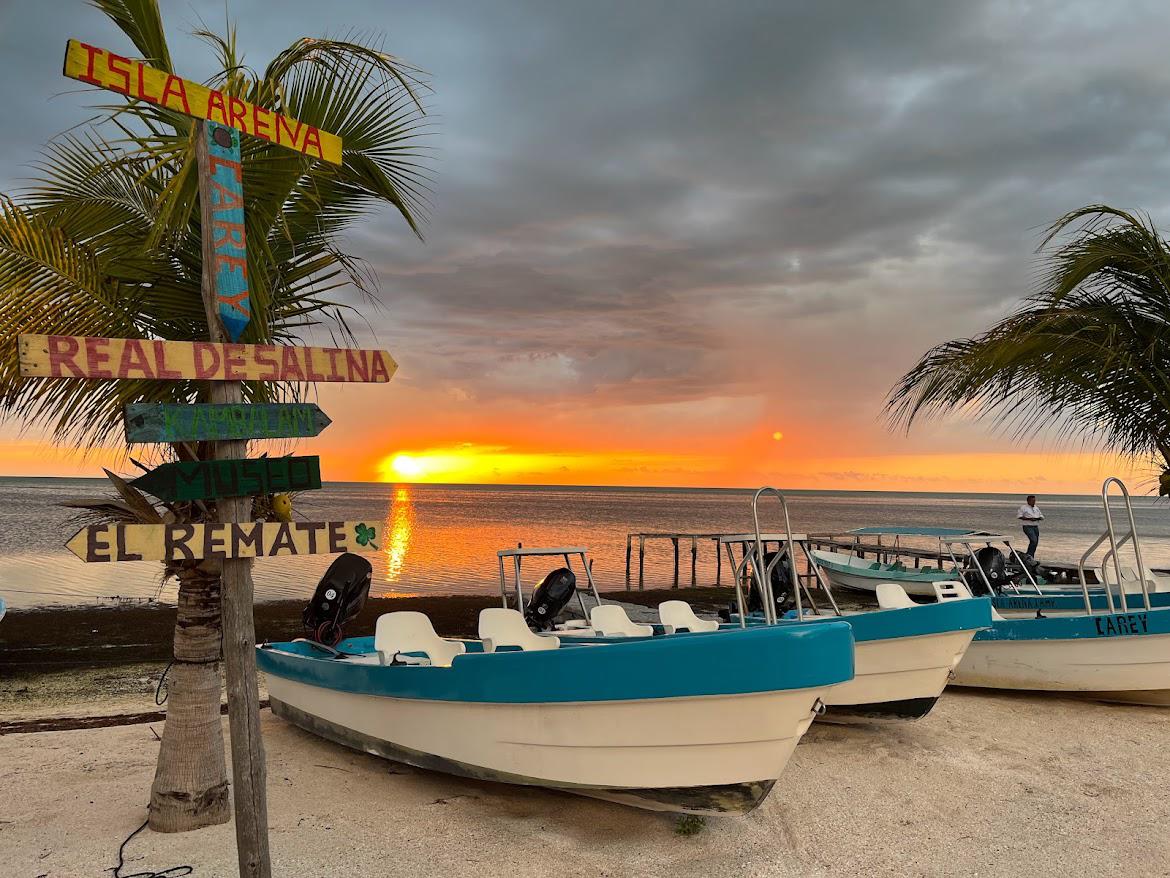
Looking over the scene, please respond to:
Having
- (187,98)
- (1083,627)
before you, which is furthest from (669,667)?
(1083,627)

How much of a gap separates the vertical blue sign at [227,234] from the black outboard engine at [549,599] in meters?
5.09

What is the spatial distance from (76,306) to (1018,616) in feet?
35.8

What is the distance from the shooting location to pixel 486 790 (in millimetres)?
6344

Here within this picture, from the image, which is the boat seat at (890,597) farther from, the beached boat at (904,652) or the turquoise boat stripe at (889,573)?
the turquoise boat stripe at (889,573)

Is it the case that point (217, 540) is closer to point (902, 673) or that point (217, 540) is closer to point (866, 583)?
point (902, 673)

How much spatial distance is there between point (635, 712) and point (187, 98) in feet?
14.4

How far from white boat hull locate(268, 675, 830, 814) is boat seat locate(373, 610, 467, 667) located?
1.56m

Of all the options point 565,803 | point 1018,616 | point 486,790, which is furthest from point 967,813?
Answer: point 1018,616

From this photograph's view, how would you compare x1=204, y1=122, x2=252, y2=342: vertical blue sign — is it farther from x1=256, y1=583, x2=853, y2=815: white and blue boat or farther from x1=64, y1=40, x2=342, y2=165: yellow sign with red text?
x1=256, y1=583, x2=853, y2=815: white and blue boat

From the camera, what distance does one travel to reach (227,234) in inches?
172

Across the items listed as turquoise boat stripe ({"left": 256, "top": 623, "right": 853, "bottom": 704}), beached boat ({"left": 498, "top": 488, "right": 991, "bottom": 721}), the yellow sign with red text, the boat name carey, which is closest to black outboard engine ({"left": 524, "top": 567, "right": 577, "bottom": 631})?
beached boat ({"left": 498, "top": 488, "right": 991, "bottom": 721})

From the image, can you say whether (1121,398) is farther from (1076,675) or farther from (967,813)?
(967,813)

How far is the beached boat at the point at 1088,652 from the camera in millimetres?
8430

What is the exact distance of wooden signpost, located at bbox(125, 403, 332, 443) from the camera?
3812 millimetres
